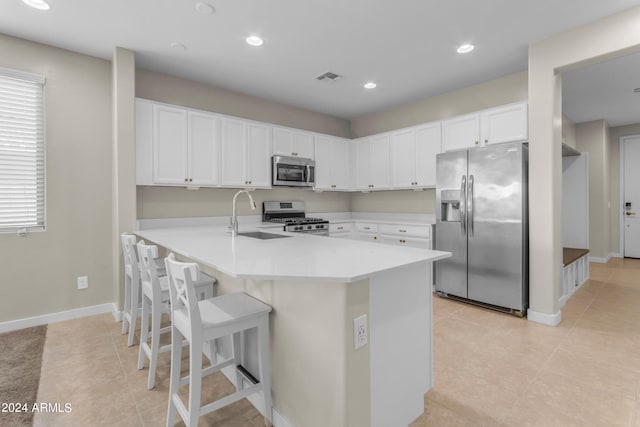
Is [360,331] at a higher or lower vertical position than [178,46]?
lower

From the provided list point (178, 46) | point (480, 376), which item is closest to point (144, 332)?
point (480, 376)

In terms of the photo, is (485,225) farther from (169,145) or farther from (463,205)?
(169,145)

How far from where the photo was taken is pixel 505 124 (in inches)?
140

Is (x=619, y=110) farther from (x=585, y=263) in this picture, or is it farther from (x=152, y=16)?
(x=152, y=16)

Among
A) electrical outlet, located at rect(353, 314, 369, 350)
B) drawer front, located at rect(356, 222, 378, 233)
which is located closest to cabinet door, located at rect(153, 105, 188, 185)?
drawer front, located at rect(356, 222, 378, 233)

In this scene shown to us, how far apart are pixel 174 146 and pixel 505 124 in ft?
12.5

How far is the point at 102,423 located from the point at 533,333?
11.1ft

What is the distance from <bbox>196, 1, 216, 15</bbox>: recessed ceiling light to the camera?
2445mm

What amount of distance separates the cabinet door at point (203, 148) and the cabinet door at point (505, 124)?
10.8 feet

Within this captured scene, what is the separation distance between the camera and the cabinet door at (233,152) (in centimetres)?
396

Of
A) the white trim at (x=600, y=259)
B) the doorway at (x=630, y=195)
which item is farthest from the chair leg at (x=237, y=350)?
the doorway at (x=630, y=195)

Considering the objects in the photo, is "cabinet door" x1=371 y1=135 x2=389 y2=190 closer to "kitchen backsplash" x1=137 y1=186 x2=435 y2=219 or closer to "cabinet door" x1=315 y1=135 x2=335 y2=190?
"kitchen backsplash" x1=137 y1=186 x2=435 y2=219

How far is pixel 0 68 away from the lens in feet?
9.39

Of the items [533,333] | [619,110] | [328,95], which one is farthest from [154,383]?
[619,110]
